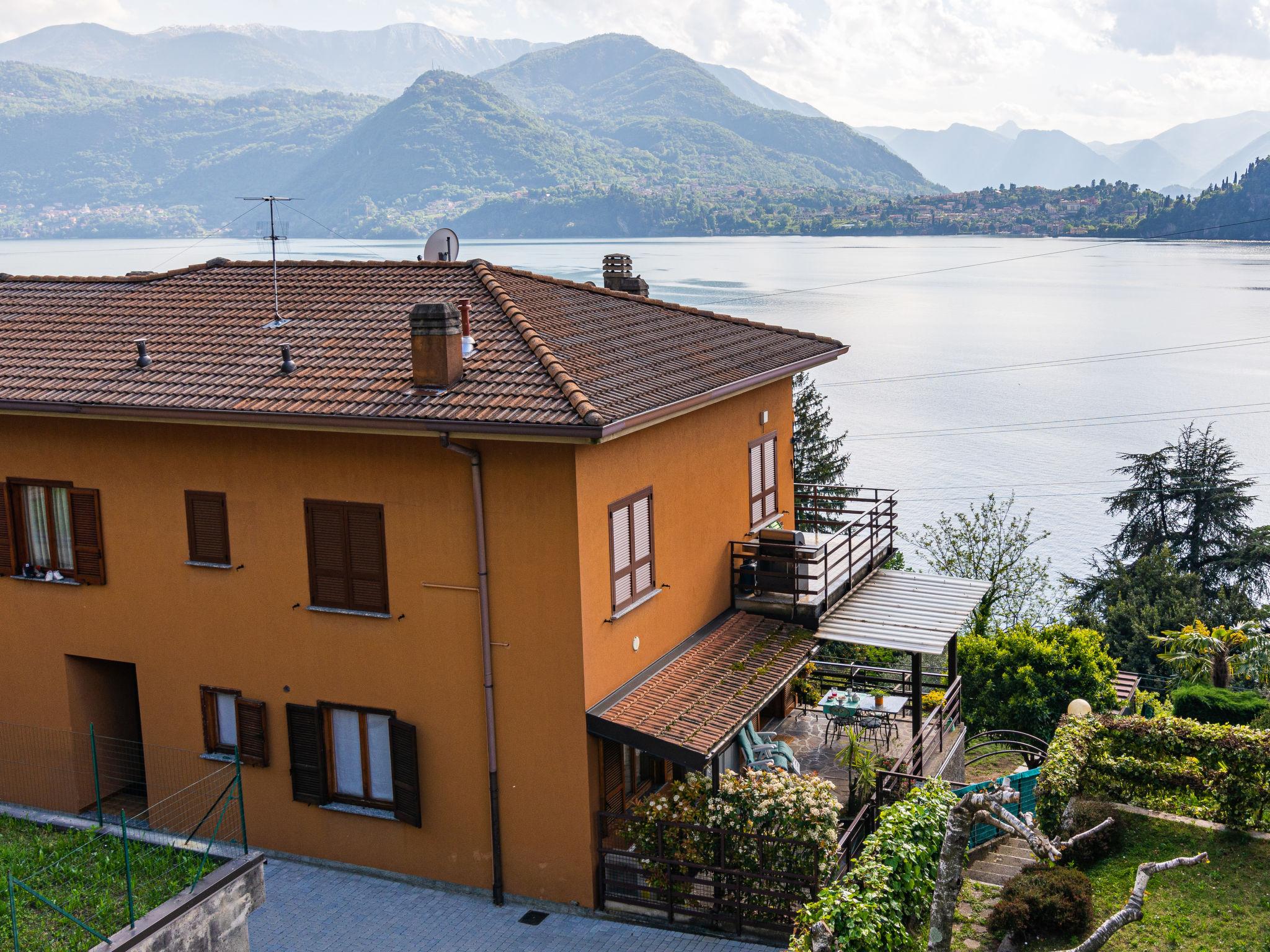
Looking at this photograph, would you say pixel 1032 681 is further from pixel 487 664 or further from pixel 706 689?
pixel 487 664

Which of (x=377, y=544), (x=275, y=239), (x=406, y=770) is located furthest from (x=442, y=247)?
(x=406, y=770)

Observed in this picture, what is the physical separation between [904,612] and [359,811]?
27.0ft

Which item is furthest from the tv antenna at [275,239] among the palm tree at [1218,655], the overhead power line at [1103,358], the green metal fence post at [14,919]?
the overhead power line at [1103,358]

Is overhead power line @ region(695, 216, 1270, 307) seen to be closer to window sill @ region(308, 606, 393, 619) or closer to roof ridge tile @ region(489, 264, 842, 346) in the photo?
roof ridge tile @ region(489, 264, 842, 346)

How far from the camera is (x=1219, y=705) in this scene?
23.1 m

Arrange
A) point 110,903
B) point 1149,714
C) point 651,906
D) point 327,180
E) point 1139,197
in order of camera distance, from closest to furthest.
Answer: point 110,903 < point 651,906 < point 1149,714 < point 1139,197 < point 327,180

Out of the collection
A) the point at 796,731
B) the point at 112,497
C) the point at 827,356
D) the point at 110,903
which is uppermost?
the point at 827,356

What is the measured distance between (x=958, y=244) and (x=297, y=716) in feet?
569

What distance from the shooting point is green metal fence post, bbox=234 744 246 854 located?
1277 cm

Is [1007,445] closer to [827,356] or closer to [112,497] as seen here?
[827,356]

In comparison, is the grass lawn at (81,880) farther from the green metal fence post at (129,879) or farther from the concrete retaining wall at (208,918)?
the concrete retaining wall at (208,918)

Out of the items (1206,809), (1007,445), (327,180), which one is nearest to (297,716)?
(1206,809)

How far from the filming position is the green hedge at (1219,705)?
2302 cm

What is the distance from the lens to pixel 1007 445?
78.8 meters
